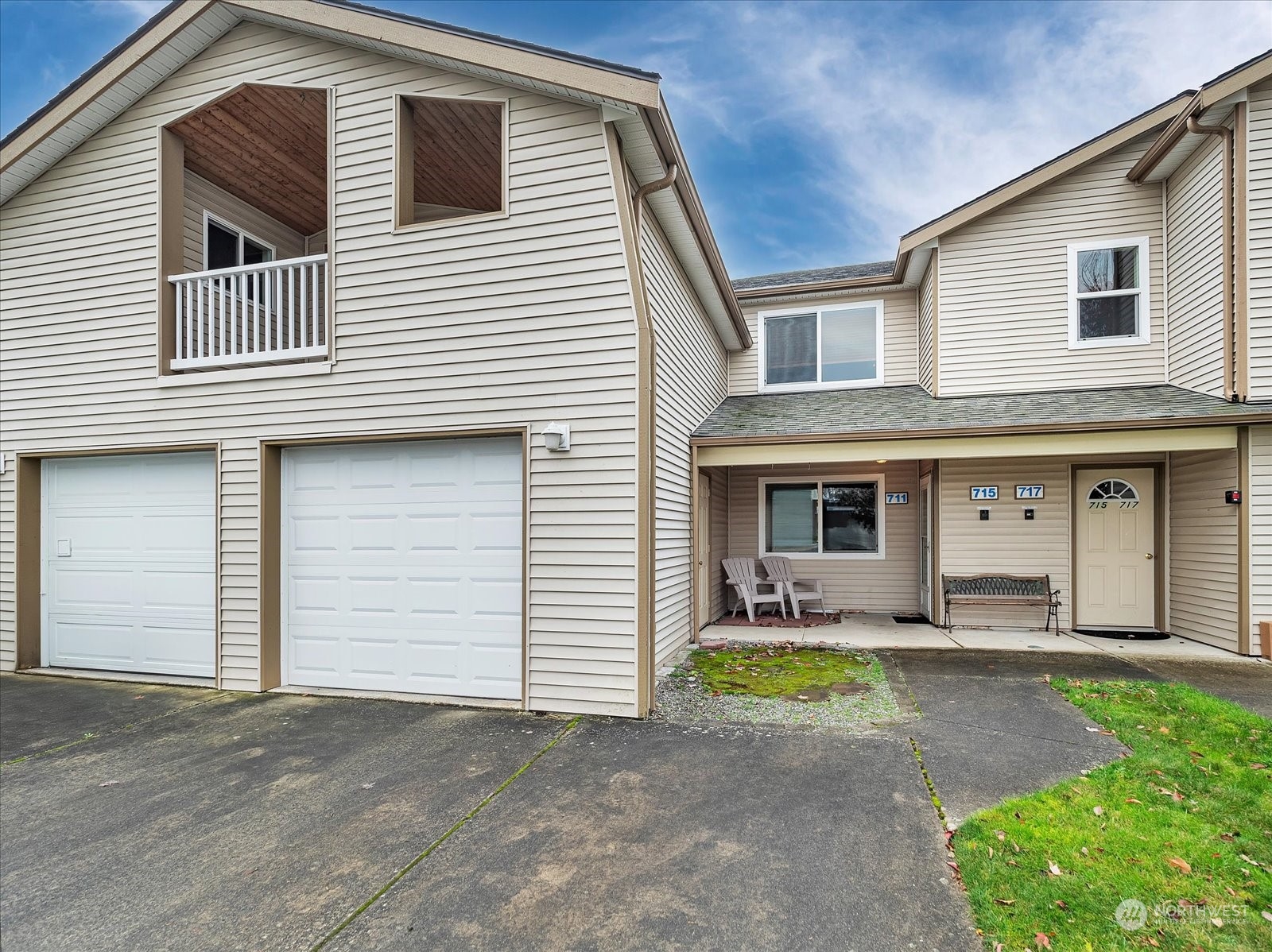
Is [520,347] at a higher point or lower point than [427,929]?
higher

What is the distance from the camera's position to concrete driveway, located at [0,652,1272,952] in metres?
2.49

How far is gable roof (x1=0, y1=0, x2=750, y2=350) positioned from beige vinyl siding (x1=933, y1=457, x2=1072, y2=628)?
15.1 ft

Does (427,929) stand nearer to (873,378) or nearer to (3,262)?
(3,262)

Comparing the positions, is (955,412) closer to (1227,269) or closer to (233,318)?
(1227,269)

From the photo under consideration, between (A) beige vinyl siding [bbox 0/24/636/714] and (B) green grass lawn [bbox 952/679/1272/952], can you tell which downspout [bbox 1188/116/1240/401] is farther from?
(A) beige vinyl siding [bbox 0/24/636/714]

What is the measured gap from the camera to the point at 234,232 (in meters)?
7.48

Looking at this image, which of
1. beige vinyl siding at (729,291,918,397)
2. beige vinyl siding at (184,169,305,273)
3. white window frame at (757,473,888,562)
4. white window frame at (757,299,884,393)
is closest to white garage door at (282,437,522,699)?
beige vinyl siding at (184,169,305,273)

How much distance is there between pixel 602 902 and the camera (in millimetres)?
2637

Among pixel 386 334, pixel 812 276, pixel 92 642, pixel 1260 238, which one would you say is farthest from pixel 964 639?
→ pixel 92 642

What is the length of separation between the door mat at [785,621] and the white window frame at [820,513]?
34.4 inches

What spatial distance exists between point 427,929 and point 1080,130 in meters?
33.7

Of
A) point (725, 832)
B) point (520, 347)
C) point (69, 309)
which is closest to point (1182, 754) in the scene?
point (725, 832)

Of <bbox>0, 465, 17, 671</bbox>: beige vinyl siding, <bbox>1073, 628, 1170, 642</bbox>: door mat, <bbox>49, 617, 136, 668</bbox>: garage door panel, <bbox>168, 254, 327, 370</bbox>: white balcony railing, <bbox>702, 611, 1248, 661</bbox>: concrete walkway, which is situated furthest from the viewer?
<bbox>1073, 628, 1170, 642</bbox>: door mat
